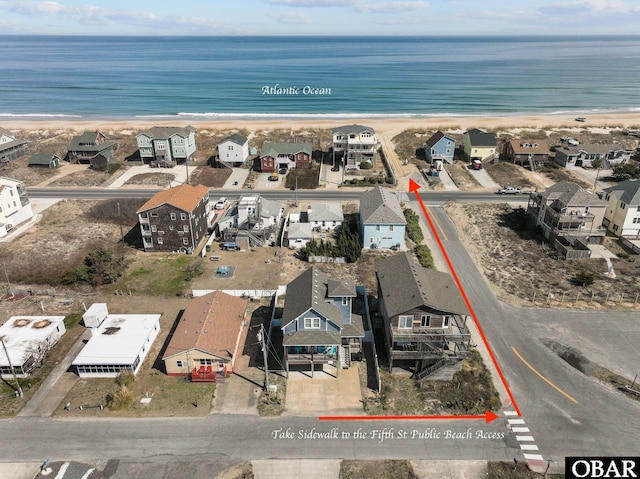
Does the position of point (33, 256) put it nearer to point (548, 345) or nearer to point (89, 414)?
point (89, 414)

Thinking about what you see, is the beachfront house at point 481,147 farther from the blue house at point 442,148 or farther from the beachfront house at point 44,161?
the beachfront house at point 44,161

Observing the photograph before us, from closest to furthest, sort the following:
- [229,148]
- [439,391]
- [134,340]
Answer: [439,391]
[134,340]
[229,148]

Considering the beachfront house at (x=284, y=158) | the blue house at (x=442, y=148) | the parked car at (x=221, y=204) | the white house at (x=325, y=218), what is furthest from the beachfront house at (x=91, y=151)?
the blue house at (x=442, y=148)

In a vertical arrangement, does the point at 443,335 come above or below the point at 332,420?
above

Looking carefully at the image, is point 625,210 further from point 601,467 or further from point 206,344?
point 206,344

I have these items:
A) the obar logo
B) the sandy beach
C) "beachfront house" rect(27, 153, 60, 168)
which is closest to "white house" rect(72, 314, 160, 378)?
the obar logo

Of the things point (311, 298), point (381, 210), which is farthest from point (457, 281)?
point (311, 298)

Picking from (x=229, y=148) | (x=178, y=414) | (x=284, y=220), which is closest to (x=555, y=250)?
(x=284, y=220)
